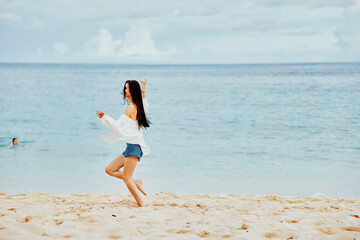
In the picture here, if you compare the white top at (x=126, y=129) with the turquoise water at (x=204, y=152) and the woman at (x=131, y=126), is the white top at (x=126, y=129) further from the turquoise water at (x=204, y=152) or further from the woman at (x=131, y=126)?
A: the turquoise water at (x=204, y=152)

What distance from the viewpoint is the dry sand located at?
400cm

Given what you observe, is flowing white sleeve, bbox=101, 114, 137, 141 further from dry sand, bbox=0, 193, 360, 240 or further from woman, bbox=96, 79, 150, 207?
dry sand, bbox=0, 193, 360, 240

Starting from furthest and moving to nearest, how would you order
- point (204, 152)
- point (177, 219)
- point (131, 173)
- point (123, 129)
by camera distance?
1. point (204, 152)
2. point (131, 173)
3. point (123, 129)
4. point (177, 219)

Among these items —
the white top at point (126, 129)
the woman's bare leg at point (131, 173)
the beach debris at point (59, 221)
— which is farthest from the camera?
the woman's bare leg at point (131, 173)

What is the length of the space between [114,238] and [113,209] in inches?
46.2

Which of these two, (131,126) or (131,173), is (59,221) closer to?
(131,173)

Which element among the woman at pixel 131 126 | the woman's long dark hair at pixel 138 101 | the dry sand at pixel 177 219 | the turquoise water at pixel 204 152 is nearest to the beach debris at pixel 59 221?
the dry sand at pixel 177 219

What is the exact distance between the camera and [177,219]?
15.2ft

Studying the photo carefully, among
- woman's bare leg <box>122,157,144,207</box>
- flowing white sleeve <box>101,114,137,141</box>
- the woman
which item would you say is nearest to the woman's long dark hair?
the woman

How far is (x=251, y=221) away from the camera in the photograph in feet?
14.8

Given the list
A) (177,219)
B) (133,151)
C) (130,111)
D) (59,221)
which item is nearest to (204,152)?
(133,151)

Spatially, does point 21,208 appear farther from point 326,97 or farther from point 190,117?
point 326,97

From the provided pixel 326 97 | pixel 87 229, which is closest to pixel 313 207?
pixel 87 229

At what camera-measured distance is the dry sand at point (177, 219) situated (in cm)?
400
